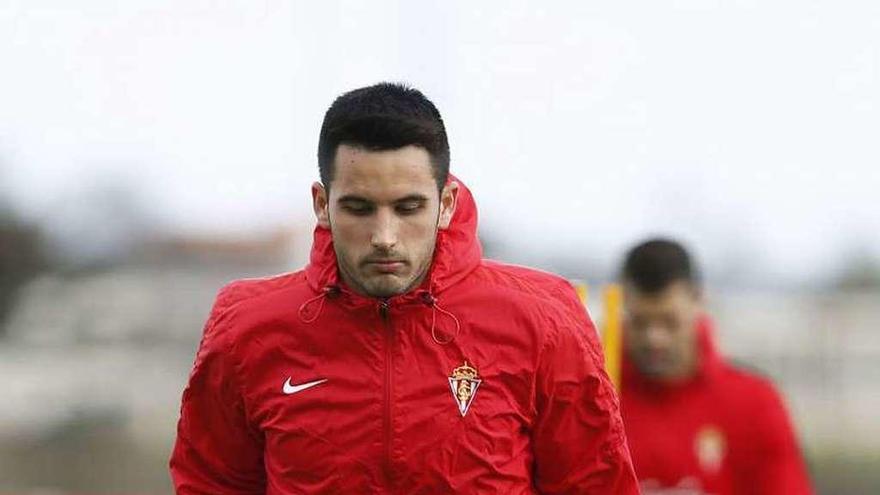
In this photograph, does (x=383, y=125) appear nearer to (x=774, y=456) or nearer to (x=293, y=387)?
(x=293, y=387)

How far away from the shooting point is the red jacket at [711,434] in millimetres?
6816

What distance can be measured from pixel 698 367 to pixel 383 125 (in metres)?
3.35

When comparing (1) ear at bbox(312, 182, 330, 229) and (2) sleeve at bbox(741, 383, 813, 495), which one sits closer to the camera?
(1) ear at bbox(312, 182, 330, 229)

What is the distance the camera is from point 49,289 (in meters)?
18.9

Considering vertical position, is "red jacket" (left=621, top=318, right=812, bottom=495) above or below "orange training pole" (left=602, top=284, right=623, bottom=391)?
below

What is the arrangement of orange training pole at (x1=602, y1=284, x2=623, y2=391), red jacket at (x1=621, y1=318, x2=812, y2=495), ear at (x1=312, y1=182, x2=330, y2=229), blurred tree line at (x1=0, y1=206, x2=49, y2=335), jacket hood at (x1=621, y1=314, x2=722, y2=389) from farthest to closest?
blurred tree line at (x1=0, y1=206, x2=49, y2=335) → jacket hood at (x1=621, y1=314, x2=722, y2=389) → red jacket at (x1=621, y1=318, x2=812, y2=495) → orange training pole at (x1=602, y1=284, x2=623, y2=391) → ear at (x1=312, y1=182, x2=330, y2=229)

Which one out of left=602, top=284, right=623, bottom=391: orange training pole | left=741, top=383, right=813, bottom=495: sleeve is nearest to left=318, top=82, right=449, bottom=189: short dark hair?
left=602, top=284, right=623, bottom=391: orange training pole

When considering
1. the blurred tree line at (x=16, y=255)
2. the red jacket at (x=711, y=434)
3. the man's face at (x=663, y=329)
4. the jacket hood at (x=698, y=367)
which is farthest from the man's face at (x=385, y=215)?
the blurred tree line at (x=16, y=255)

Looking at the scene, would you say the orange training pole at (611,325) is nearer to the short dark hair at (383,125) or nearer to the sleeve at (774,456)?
the sleeve at (774,456)

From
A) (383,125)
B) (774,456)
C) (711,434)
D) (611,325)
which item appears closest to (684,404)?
(711,434)

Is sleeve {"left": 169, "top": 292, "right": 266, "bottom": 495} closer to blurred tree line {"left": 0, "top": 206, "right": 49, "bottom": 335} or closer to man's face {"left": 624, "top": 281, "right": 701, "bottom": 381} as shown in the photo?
man's face {"left": 624, "top": 281, "right": 701, "bottom": 381}

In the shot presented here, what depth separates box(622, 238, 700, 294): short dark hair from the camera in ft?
22.7

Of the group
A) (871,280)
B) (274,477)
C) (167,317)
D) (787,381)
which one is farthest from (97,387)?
(274,477)

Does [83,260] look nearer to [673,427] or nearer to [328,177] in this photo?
[673,427]
